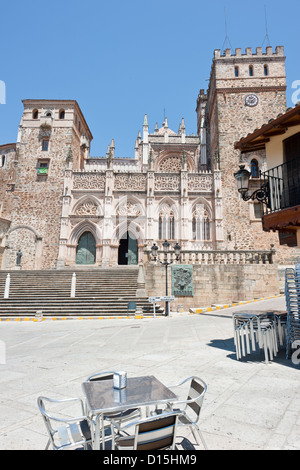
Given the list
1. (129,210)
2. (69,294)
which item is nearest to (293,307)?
(69,294)

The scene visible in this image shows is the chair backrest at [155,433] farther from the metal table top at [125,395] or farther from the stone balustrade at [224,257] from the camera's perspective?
the stone balustrade at [224,257]

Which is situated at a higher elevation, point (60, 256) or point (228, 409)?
point (60, 256)

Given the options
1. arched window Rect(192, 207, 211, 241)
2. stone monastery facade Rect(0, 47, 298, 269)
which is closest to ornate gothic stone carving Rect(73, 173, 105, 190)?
stone monastery facade Rect(0, 47, 298, 269)

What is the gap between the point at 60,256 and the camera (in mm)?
24344

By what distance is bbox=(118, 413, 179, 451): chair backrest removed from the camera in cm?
193

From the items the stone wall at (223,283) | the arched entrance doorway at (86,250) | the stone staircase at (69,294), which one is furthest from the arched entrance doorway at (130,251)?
the stone wall at (223,283)

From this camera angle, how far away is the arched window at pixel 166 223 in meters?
25.1

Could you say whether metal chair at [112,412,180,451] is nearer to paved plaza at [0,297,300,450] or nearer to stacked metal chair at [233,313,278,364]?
paved plaza at [0,297,300,450]

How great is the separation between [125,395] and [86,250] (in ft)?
77.5

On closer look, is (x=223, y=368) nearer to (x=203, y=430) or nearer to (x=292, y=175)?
(x=203, y=430)

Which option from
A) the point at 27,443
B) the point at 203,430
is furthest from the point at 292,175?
the point at 27,443

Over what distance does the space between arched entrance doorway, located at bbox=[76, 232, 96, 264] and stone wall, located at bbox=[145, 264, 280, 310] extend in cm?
1045

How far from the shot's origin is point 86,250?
998 inches
